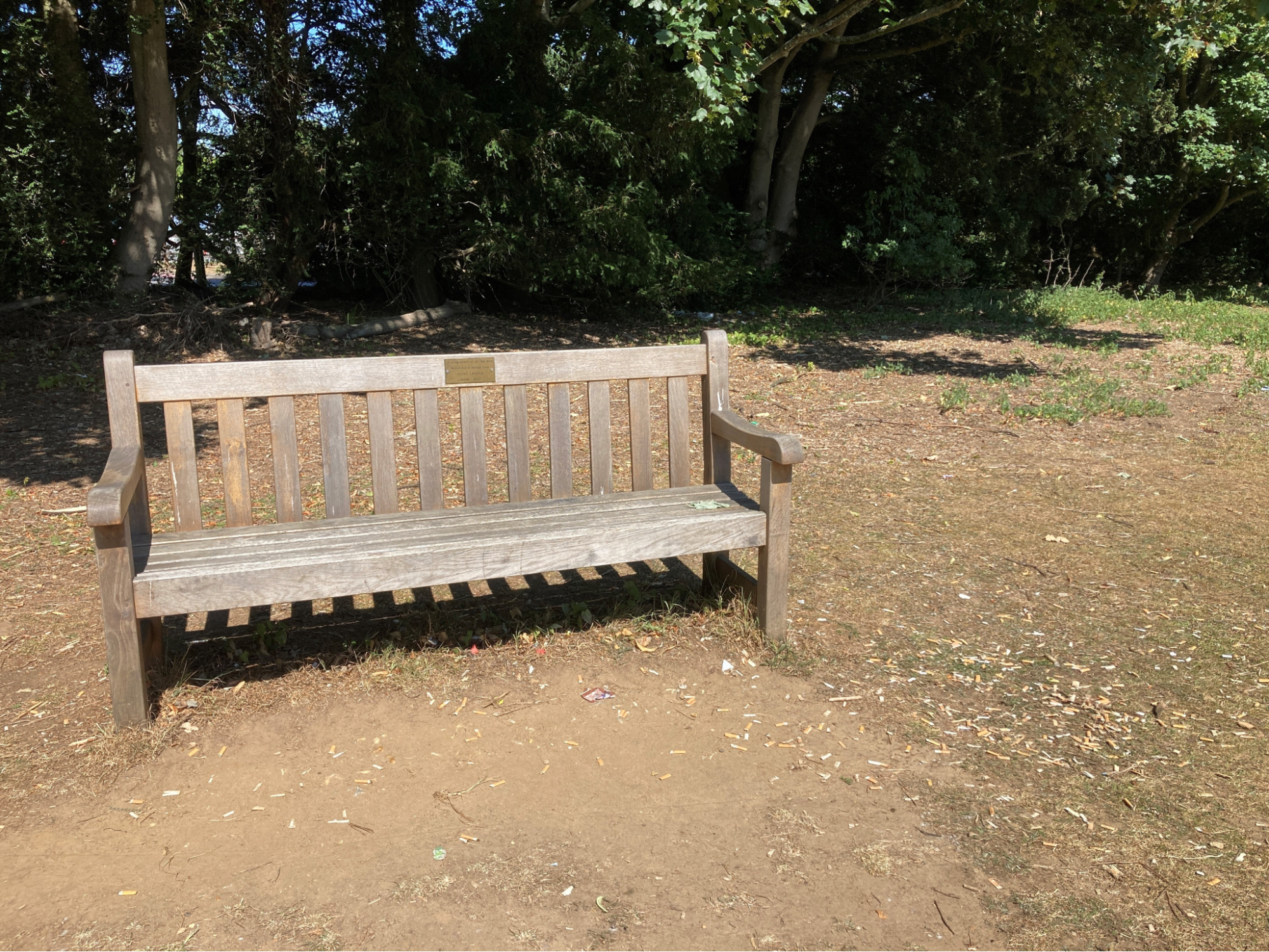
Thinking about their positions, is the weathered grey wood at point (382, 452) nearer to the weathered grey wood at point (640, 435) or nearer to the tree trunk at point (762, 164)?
the weathered grey wood at point (640, 435)

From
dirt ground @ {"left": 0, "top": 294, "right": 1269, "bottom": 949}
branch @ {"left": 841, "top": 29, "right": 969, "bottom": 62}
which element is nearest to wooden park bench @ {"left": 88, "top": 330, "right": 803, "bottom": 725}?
dirt ground @ {"left": 0, "top": 294, "right": 1269, "bottom": 949}

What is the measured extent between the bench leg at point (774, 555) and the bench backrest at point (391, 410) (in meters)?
0.55

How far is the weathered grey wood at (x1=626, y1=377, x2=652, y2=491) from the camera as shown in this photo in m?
4.16

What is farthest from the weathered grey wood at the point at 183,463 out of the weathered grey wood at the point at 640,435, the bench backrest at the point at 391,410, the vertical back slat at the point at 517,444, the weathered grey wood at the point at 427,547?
the weathered grey wood at the point at 640,435

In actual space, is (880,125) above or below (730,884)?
above

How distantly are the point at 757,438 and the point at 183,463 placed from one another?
2.05 m

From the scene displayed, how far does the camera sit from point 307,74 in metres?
10.4

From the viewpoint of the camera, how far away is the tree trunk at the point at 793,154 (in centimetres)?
1417

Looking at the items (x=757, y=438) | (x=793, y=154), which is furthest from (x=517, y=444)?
(x=793, y=154)

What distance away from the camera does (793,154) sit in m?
14.9

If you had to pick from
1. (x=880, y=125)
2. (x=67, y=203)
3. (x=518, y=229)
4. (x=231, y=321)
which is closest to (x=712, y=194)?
(x=880, y=125)

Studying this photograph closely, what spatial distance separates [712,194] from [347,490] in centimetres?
1179

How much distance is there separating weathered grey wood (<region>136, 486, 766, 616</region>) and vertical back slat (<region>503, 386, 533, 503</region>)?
96 mm

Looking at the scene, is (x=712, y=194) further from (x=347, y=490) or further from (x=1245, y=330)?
(x=347, y=490)
